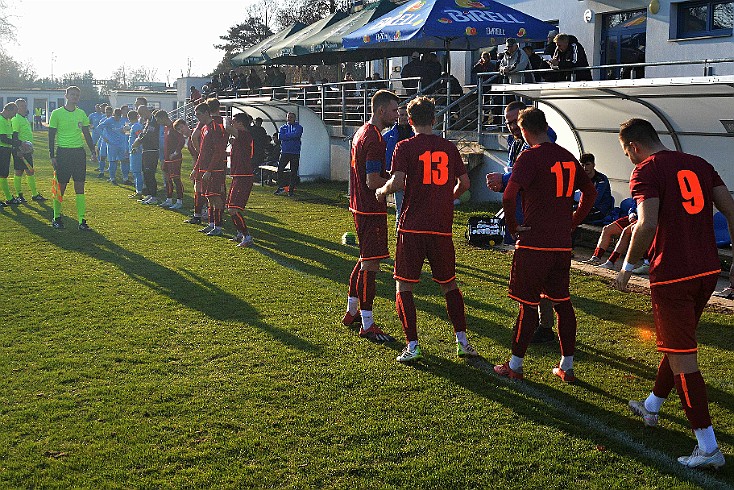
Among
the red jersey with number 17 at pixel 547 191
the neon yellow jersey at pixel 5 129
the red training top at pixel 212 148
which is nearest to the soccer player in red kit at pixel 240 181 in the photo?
the red training top at pixel 212 148

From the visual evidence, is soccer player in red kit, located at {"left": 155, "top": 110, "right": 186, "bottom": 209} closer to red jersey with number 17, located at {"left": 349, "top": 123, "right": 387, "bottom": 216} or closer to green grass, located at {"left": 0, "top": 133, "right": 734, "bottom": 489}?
green grass, located at {"left": 0, "top": 133, "right": 734, "bottom": 489}

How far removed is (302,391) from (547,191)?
A: 2321 millimetres

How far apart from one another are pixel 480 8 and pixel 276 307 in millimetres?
9715

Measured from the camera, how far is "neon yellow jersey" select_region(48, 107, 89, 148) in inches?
519

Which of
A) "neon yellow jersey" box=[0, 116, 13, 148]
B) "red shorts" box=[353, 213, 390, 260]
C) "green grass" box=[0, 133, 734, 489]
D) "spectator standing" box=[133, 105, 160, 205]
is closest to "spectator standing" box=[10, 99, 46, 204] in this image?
"neon yellow jersey" box=[0, 116, 13, 148]

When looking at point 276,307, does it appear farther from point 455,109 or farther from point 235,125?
point 455,109

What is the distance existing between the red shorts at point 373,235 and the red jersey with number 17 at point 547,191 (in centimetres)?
175

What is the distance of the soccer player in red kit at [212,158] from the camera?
42.5 feet

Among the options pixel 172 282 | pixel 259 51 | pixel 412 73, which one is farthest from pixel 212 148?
pixel 259 51

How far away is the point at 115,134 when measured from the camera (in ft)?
77.3

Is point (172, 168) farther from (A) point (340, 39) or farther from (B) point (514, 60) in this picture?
(B) point (514, 60)

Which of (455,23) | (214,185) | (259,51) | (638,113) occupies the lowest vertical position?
(214,185)

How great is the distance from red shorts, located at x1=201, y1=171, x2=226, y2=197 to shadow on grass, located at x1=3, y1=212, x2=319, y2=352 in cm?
174

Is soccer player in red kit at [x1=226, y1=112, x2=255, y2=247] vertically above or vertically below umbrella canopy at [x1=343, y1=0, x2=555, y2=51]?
below
